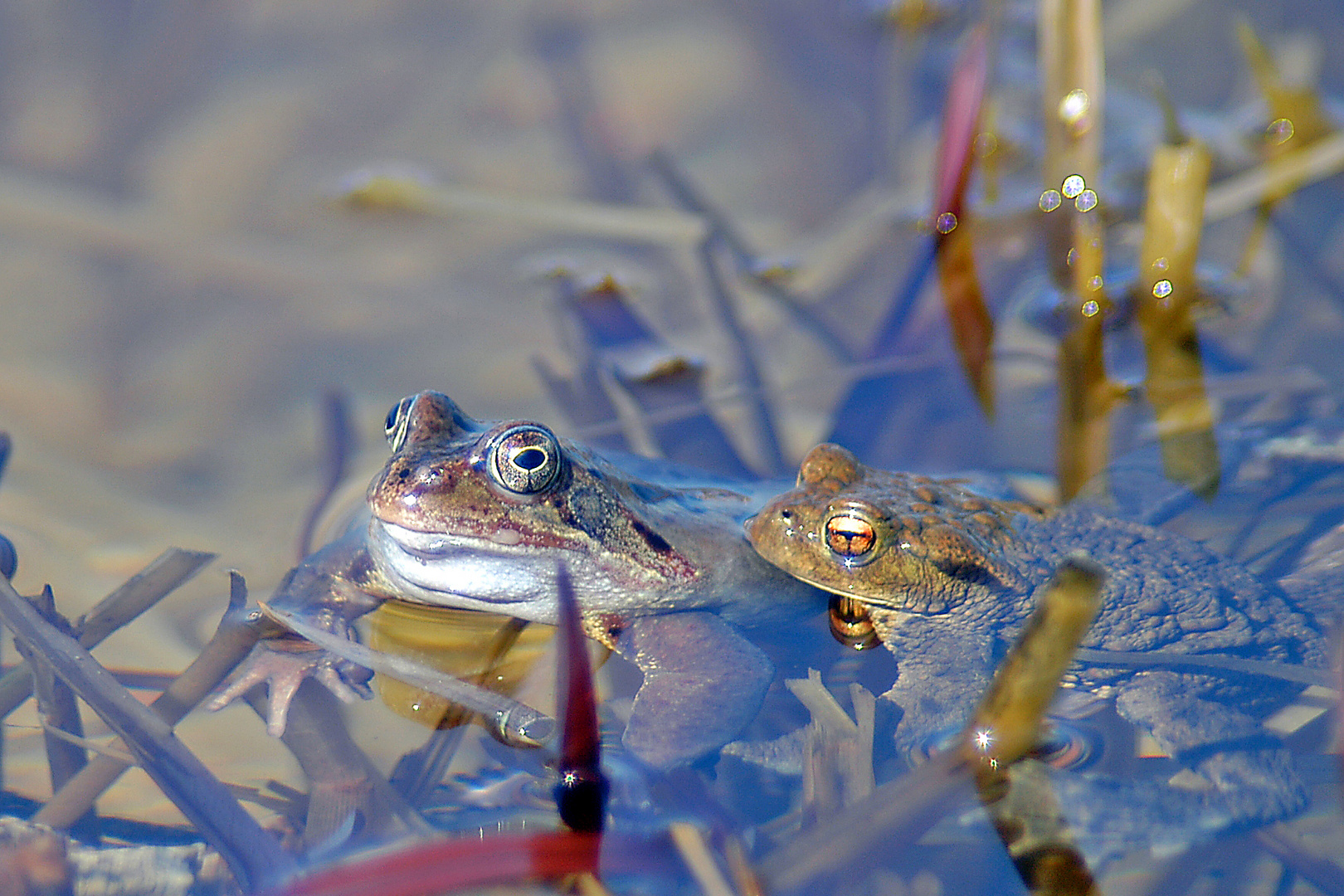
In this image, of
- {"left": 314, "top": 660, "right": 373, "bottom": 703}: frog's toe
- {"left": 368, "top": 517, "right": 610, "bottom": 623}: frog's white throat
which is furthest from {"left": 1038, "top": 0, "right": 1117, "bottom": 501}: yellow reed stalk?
{"left": 314, "top": 660, "right": 373, "bottom": 703}: frog's toe

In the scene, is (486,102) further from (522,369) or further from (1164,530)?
(1164,530)

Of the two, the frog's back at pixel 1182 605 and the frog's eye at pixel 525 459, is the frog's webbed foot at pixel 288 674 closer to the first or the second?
the frog's eye at pixel 525 459

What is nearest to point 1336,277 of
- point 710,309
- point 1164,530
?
point 1164,530

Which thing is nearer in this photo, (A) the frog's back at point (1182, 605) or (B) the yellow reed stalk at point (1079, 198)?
(A) the frog's back at point (1182, 605)

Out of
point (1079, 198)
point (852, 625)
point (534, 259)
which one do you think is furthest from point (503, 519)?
point (1079, 198)

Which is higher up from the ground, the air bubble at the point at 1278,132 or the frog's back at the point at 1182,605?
the air bubble at the point at 1278,132

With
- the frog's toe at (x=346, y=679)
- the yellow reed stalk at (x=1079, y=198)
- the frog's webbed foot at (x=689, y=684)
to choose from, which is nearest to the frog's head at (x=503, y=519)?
the frog's webbed foot at (x=689, y=684)
